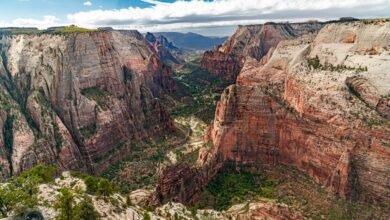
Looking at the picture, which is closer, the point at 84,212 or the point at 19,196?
the point at 84,212

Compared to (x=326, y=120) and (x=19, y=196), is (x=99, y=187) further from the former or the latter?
(x=326, y=120)

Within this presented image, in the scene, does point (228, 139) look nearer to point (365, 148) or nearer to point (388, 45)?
point (365, 148)

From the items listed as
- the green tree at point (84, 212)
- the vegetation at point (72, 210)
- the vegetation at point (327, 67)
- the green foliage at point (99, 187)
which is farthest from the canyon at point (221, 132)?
the green tree at point (84, 212)

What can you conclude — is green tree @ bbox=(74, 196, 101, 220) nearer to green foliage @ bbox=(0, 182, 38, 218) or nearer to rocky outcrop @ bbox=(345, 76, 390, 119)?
green foliage @ bbox=(0, 182, 38, 218)

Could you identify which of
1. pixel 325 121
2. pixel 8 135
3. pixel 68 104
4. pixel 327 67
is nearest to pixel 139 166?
pixel 68 104

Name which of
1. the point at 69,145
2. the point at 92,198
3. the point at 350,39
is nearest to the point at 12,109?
the point at 69,145

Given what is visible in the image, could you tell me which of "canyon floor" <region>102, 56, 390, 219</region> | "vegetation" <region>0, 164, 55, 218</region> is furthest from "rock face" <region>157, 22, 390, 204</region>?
"vegetation" <region>0, 164, 55, 218</region>
